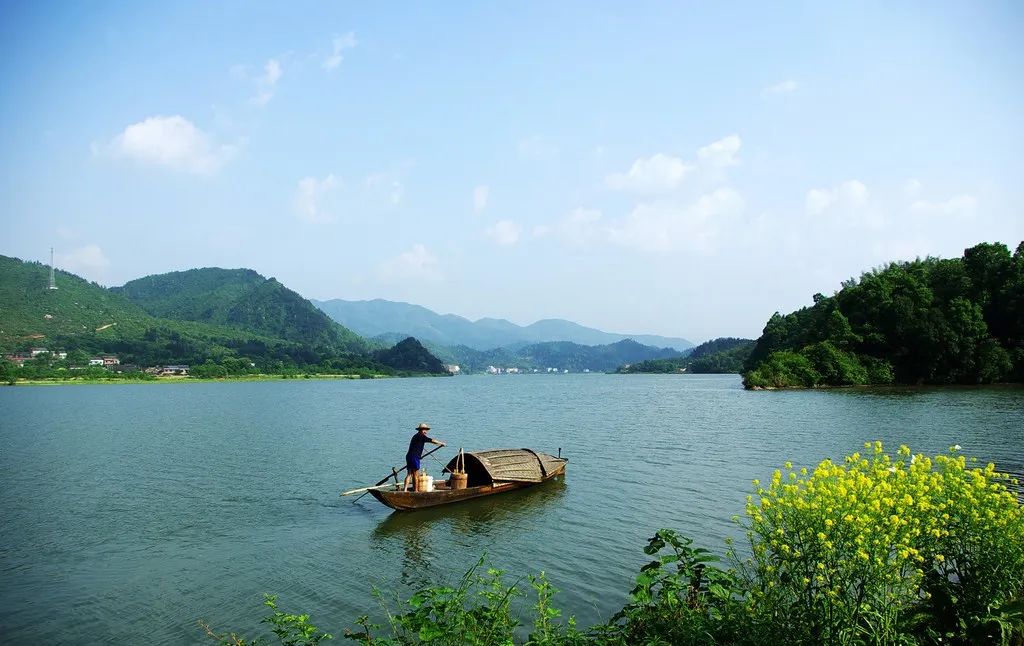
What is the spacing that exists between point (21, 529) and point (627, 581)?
19.4m

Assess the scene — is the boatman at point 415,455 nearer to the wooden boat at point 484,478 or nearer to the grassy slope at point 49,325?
the wooden boat at point 484,478

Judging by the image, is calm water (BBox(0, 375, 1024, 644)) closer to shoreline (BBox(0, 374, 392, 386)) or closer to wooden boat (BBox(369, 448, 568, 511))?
wooden boat (BBox(369, 448, 568, 511))

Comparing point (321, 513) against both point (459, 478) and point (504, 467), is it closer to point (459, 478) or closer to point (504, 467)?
point (459, 478)

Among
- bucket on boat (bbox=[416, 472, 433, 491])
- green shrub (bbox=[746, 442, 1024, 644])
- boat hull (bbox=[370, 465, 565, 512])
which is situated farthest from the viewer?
bucket on boat (bbox=[416, 472, 433, 491])

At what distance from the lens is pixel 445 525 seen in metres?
20.1

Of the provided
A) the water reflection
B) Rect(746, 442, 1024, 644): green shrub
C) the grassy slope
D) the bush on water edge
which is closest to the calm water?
the water reflection

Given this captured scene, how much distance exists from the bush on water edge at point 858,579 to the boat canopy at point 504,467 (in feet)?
50.4

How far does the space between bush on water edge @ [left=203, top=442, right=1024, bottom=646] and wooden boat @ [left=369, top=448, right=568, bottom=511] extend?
12791 millimetres

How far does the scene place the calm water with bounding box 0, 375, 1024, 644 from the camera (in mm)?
13680

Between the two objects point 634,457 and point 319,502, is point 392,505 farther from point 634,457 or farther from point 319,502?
point 634,457

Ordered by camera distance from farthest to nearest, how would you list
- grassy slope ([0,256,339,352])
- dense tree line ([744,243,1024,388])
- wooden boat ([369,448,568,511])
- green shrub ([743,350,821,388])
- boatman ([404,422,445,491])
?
grassy slope ([0,256,339,352])
green shrub ([743,350,821,388])
dense tree line ([744,243,1024,388])
boatman ([404,422,445,491])
wooden boat ([369,448,568,511])

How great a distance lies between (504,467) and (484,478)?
92 centimetres

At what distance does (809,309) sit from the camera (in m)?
118

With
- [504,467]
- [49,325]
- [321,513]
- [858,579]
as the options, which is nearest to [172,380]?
[49,325]
